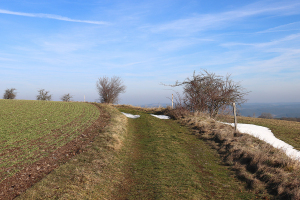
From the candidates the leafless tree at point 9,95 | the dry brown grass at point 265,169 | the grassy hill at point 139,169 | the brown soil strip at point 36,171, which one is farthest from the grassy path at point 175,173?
the leafless tree at point 9,95

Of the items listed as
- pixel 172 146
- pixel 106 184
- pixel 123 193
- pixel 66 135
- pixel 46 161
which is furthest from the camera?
pixel 66 135

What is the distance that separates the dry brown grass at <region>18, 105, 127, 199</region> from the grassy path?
0.43 m

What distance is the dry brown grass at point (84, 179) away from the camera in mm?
4550

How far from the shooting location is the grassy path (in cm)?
504

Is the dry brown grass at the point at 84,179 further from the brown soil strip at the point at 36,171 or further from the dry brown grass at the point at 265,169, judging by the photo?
the dry brown grass at the point at 265,169

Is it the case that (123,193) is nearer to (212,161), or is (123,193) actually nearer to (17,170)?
(17,170)

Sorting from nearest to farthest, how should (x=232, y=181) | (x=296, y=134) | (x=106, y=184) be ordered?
(x=106, y=184) → (x=232, y=181) → (x=296, y=134)

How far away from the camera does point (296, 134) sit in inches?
535

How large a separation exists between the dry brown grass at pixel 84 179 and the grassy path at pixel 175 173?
43 centimetres

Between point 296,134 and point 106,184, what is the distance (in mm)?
14342

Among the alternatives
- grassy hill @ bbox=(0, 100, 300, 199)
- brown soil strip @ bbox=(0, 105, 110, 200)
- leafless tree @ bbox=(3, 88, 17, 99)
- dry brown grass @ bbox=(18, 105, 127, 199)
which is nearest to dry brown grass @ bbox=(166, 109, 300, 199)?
grassy hill @ bbox=(0, 100, 300, 199)

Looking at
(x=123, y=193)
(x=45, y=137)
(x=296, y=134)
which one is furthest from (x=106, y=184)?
(x=296, y=134)

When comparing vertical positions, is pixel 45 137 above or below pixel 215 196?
above

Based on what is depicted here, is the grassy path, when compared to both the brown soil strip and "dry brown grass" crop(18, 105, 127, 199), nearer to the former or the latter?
"dry brown grass" crop(18, 105, 127, 199)
